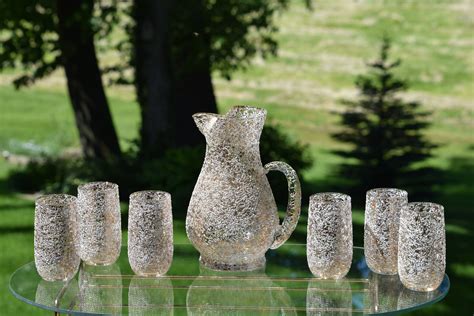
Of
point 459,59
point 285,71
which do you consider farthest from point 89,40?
point 459,59

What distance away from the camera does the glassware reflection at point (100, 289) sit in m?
3.52

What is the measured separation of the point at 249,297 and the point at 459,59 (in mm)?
17981

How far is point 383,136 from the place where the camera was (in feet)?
33.6

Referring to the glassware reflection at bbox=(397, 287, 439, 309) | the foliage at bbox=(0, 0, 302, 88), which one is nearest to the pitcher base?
the glassware reflection at bbox=(397, 287, 439, 309)

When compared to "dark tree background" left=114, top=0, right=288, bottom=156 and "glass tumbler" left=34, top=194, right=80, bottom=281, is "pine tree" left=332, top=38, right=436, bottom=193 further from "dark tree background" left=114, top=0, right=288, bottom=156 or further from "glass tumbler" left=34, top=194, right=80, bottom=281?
"glass tumbler" left=34, top=194, right=80, bottom=281

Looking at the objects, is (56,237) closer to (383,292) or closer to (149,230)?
(149,230)

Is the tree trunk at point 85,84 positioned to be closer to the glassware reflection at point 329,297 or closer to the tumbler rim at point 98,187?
the tumbler rim at point 98,187

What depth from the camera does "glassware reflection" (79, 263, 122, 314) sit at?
3521mm

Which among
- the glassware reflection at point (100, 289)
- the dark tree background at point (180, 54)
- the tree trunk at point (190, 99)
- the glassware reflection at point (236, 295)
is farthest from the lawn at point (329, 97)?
the glassware reflection at point (236, 295)

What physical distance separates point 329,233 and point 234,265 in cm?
49

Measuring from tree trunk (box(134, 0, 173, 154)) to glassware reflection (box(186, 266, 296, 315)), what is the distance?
571 centimetres

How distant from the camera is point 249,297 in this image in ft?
11.8

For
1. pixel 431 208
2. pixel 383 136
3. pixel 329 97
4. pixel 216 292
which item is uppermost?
pixel 431 208

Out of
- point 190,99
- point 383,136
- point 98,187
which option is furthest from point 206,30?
point 98,187
